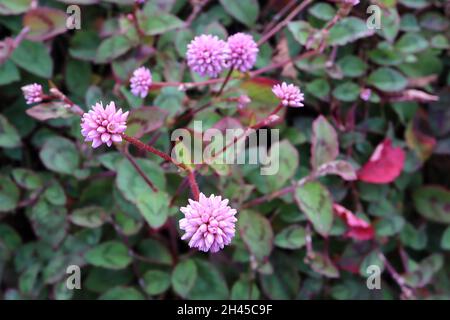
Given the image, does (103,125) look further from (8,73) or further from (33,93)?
(8,73)

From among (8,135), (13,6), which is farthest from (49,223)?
(13,6)

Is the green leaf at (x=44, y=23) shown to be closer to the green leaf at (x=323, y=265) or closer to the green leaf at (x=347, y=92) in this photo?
the green leaf at (x=347, y=92)

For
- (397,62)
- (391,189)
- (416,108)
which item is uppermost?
(397,62)

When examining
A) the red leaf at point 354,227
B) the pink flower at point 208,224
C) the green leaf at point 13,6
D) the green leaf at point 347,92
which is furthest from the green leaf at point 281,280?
the green leaf at point 13,6

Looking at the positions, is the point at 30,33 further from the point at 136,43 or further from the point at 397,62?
the point at 397,62

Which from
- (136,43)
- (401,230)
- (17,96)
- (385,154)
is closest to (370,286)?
(401,230)
